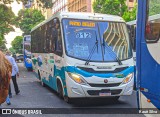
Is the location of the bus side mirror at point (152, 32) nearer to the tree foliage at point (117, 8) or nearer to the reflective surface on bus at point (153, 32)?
the reflective surface on bus at point (153, 32)

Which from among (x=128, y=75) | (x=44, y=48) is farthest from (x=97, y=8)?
(x=128, y=75)

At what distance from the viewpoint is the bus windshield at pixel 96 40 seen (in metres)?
9.20

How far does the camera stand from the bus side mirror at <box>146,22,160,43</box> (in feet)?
20.5

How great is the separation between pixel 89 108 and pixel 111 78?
3.77 ft

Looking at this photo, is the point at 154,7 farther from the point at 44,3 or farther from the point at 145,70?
the point at 44,3

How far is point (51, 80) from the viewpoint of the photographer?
1169 cm

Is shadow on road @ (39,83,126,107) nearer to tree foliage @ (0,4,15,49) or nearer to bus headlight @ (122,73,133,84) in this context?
bus headlight @ (122,73,133,84)

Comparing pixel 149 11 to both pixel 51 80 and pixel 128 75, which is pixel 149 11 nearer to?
pixel 128 75

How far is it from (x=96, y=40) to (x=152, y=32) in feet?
10.2

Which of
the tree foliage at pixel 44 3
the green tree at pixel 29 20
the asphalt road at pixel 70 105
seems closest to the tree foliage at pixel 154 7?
the asphalt road at pixel 70 105

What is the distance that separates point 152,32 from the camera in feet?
21.2

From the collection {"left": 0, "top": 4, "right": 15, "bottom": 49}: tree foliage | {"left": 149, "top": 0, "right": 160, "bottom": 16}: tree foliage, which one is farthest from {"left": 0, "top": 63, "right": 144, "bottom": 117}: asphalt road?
{"left": 0, "top": 4, "right": 15, "bottom": 49}: tree foliage

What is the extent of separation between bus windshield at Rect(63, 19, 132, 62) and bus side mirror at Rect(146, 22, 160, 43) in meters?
2.75

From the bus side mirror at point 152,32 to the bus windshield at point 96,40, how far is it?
2.75 meters
